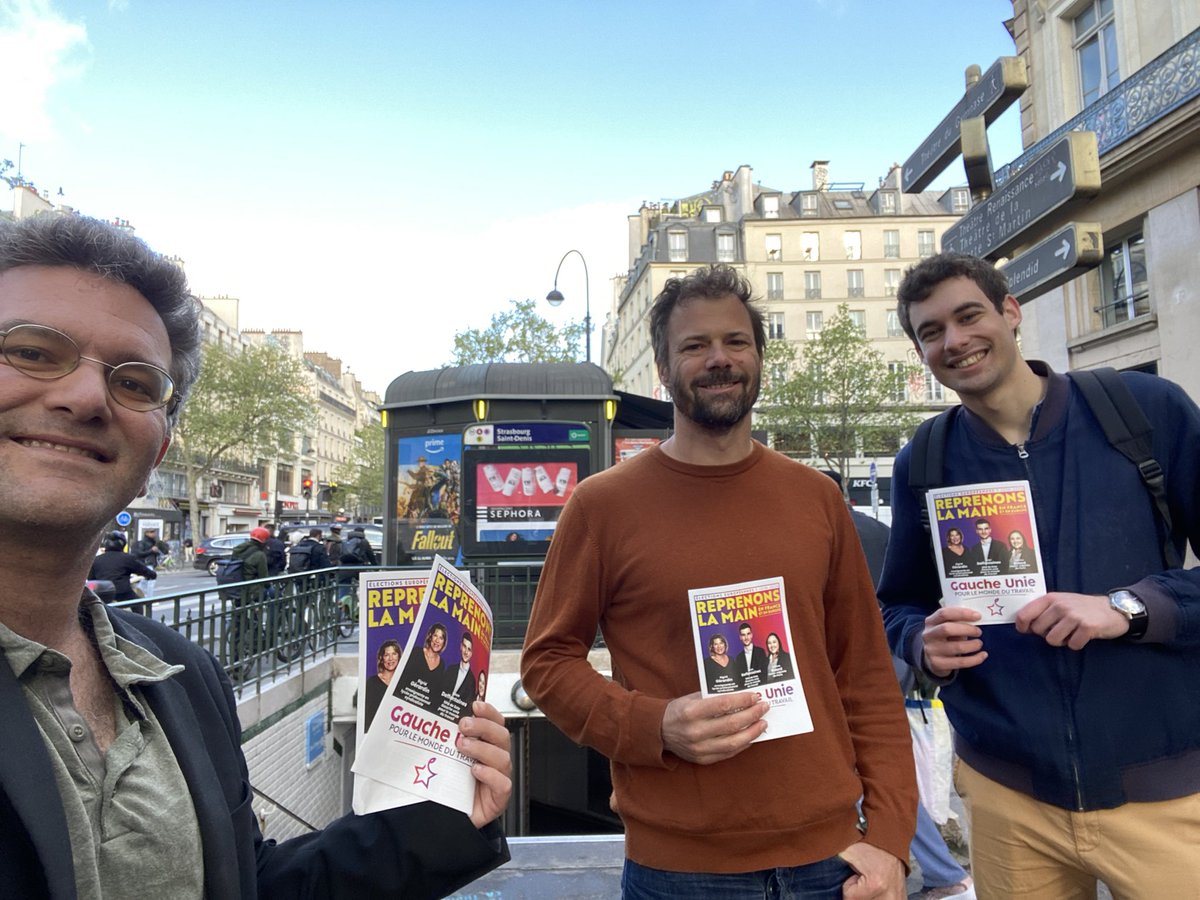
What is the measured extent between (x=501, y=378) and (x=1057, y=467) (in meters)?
8.86

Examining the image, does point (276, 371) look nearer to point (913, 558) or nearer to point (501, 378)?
point (501, 378)

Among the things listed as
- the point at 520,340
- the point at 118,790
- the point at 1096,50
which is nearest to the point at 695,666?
the point at 118,790

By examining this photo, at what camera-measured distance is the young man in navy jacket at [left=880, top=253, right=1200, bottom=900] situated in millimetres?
1870

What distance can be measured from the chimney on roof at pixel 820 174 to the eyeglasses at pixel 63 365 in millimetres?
61559

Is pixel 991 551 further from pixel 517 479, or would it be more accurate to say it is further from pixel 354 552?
pixel 354 552

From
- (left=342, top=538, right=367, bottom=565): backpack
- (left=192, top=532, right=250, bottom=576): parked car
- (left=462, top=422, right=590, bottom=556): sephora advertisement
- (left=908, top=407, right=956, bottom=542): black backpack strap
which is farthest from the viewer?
(left=192, top=532, right=250, bottom=576): parked car

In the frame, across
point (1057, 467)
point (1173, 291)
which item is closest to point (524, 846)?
point (1057, 467)

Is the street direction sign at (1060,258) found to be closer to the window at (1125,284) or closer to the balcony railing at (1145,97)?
the balcony railing at (1145,97)

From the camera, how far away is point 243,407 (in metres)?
43.4

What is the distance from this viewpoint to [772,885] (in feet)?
5.93

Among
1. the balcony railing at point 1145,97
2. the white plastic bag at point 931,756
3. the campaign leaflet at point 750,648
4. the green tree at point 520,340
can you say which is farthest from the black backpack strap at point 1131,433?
the green tree at point 520,340

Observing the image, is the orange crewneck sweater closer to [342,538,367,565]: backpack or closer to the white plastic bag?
the white plastic bag

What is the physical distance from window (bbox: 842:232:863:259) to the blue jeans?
55.4 m

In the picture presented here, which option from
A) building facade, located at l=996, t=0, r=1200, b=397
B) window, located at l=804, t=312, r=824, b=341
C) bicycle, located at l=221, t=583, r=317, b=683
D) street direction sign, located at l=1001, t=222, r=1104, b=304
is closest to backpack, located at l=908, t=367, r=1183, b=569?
street direction sign, located at l=1001, t=222, r=1104, b=304
